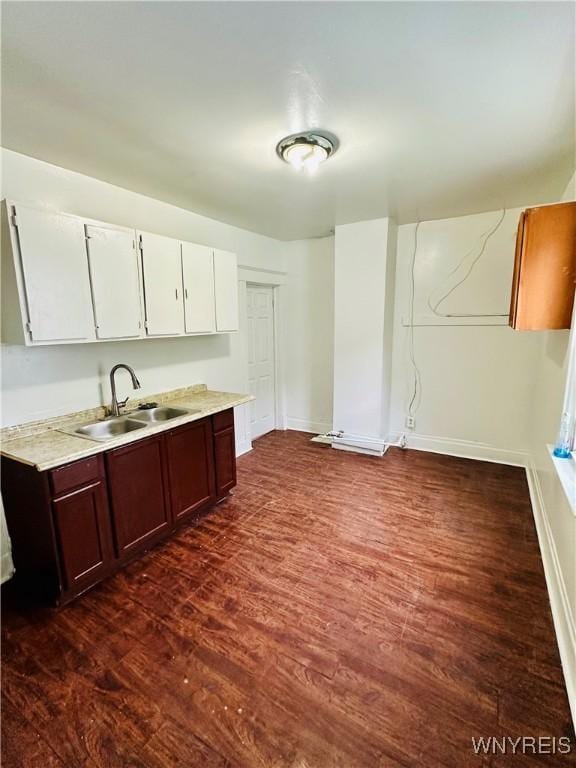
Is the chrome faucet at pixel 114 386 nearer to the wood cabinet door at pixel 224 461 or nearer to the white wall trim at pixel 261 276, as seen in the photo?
the wood cabinet door at pixel 224 461

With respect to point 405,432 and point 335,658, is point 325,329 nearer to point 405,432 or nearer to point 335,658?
point 405,432

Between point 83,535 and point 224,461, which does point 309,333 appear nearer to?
point 224,461

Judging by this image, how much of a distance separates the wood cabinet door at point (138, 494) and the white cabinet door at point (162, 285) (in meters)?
0.91

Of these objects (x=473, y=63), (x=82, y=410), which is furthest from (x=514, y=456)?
(x=82, y=410)

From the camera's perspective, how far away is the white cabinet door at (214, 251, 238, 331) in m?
3.19

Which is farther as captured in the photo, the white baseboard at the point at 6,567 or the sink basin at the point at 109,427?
the sink basin at the point at 109,427

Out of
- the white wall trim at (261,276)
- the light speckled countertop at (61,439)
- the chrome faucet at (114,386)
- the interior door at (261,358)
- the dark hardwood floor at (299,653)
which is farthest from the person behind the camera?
the interior door at (261,358)

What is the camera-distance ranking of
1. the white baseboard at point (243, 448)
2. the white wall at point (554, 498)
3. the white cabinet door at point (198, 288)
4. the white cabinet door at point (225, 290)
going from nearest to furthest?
the white wall at point (554, 498) < the white cabinet door at point (198, 288) < the white cabinet door at point (225, 290) < the white baseboard at point (243, 448)

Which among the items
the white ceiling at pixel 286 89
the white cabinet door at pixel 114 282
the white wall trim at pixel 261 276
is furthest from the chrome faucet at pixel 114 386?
the white wall trim at pixel 261 276

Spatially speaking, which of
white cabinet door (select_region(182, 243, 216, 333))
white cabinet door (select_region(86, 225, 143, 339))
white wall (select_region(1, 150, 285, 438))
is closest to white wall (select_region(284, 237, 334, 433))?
white wall (select_region(1, 150, 285, 438))

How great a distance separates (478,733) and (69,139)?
3.44m

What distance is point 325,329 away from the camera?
470 cm

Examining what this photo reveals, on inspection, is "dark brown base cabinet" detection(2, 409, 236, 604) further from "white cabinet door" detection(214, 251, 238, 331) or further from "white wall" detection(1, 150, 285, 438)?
"white cabinet door" detection(214, 251, 238, 331)

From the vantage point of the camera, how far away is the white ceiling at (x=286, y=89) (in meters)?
1.20
